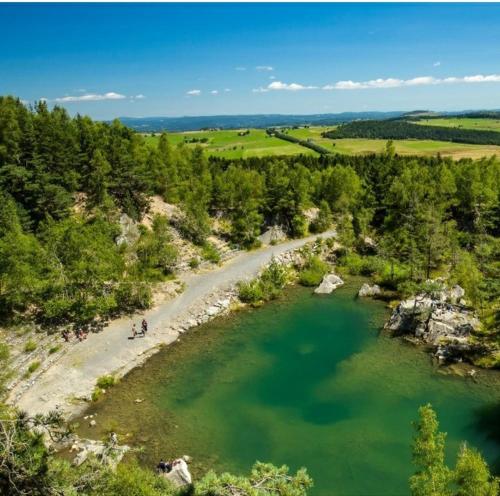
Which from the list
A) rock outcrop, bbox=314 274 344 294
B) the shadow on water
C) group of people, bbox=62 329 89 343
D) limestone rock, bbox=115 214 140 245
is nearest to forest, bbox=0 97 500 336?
limestone rock, bbox=115 214 140 245

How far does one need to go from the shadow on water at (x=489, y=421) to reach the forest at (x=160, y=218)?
10269mm

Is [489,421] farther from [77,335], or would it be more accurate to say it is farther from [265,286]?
[77,335]

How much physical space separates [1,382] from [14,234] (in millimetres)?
21242

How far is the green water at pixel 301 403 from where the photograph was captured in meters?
32.6

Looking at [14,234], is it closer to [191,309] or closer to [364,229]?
[191,309]

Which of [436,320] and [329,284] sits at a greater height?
[436,320]

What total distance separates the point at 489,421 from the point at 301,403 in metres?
15.1

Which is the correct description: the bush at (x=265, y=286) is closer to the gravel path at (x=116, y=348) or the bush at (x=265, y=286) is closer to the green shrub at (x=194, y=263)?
the gravel path at (x=116, y=348)

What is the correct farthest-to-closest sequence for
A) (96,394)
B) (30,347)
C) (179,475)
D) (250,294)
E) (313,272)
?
(313,272) < (250,294) < (30,347) < (96,394) < (179,475)

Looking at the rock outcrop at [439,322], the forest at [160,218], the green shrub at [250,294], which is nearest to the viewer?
the rock outcrop at [439,322]

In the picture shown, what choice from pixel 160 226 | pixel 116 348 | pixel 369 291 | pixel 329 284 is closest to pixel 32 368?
pixel 116 348

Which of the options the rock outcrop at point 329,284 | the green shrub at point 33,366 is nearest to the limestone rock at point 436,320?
the rock outcrop at point 329,284

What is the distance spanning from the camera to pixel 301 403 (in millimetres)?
39750

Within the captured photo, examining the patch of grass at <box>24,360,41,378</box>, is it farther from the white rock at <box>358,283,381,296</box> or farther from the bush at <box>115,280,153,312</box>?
the white rock at <box>358,283,381,296</box>
